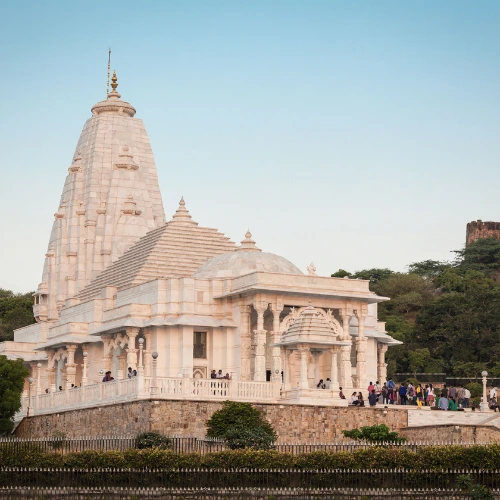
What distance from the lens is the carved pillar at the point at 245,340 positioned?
5803 centimetres

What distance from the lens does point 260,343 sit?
5684 centimetres

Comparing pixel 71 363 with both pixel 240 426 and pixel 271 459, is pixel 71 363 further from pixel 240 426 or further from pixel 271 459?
pixel 271 459

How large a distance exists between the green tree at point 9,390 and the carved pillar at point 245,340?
352 inches

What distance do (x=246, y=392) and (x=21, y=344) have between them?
83.5 feet

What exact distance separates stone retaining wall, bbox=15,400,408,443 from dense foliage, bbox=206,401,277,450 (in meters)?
0.59

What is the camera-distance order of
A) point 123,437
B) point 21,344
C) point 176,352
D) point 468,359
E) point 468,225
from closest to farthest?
point 123,437 < point 176,352 < point 21,344 < point 468,359 < point 468,225

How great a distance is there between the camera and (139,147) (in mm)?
76625

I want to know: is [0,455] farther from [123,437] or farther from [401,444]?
[401,444]

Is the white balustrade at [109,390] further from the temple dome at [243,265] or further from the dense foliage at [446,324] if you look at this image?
the dense foliage at [446,324]

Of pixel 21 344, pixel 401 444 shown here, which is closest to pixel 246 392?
pixel 401 444

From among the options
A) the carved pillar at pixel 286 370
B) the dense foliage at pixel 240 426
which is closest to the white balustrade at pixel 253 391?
the dense foliage at pixel 240 426

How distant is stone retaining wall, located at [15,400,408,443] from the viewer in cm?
4816

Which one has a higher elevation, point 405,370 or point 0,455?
point 405,370

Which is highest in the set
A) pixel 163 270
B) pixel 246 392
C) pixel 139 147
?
pixel 139 147
